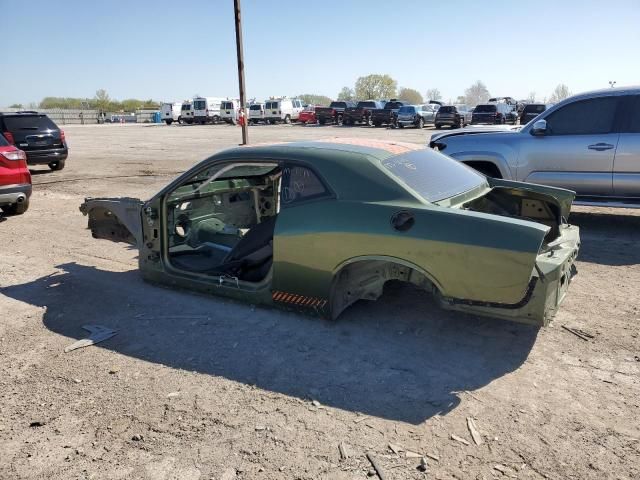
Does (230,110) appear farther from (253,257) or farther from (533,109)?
(253,257)

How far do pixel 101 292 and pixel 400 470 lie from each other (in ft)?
11.6

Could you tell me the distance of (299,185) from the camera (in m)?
3.93

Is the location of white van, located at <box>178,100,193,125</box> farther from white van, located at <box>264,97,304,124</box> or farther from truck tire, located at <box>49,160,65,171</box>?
→ truck tire, located at <box>49,160,65,171</box>

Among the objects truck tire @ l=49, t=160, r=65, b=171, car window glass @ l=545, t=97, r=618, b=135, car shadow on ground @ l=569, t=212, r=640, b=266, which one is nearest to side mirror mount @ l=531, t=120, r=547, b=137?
car window glass @ l=545, t=97, r=618, b=135

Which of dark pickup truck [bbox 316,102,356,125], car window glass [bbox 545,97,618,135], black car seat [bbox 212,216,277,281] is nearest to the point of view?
black car seat [bbox 212,216,277,281]

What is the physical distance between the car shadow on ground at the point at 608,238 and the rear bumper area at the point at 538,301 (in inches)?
106

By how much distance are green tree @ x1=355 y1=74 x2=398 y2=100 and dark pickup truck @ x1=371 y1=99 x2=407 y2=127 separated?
287 feet

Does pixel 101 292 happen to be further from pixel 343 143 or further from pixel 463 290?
pixel 463 290

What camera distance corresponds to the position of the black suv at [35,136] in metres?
13.4

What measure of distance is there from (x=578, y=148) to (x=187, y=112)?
154ft

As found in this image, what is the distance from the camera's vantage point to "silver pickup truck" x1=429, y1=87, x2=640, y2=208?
6598 millimetres

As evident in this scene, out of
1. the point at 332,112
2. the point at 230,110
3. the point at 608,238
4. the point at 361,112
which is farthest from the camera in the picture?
the point at 230,110

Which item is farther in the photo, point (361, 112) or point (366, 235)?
point (361, 112)

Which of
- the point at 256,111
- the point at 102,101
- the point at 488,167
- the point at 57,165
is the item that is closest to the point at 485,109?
the point at 256,111
